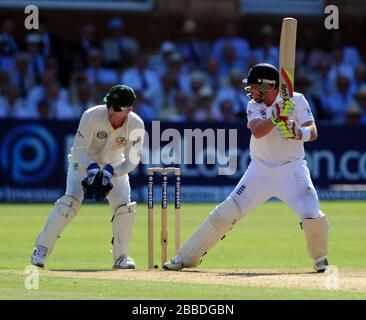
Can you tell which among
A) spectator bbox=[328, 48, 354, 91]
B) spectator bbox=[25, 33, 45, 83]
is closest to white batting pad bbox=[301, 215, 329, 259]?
spectator bbox=[25, 33, 45, 83]

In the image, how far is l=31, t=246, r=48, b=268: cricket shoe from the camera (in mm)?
9750

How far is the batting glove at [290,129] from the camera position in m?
9.11

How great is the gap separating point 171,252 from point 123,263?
208 centimetres

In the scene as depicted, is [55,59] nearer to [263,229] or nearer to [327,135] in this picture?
[327,135]

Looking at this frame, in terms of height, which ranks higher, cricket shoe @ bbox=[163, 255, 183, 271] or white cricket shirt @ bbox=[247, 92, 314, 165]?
white cricket shirt @ bbox=[247, 92, 314, 165]

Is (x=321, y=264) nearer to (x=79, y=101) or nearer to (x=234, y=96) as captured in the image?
(x=79, y=101)

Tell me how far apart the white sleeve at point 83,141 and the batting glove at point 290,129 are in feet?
5.98

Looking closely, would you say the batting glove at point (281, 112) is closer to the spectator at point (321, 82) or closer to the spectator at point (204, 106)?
the spectator at point (204, 106)

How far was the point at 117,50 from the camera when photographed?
20469 millimetres

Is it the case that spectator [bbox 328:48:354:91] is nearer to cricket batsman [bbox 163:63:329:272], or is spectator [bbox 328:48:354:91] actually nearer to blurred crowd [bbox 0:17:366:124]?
blurred crowd [bbox 0:17:366:124]

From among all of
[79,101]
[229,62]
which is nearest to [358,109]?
[229,62]

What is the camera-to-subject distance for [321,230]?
937cm

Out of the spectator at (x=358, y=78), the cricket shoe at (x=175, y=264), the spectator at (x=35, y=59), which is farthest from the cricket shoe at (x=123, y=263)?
the spectator at (x=358, y=78)

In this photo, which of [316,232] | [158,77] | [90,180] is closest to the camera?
[316,232]
